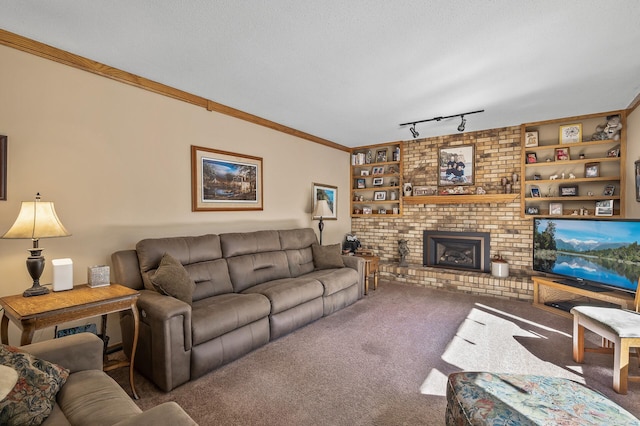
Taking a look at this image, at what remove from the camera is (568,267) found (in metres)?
3.75

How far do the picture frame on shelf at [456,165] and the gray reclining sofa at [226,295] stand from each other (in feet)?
7.60

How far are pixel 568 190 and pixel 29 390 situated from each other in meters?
5.84

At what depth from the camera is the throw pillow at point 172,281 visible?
8.07 ft

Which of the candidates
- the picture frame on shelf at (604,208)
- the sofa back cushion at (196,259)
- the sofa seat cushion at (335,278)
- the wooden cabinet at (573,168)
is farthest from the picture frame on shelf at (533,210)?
the sofa back cushion at (196,259)

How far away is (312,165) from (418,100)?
2241 mm

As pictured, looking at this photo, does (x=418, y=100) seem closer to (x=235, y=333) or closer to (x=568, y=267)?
(x=568, y=267)

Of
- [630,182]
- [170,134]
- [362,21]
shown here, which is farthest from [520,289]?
[170,134]

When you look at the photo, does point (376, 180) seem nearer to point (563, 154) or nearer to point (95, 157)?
point (563, 154)

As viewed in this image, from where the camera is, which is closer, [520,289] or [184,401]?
[184,401]

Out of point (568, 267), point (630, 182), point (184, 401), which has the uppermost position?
point (630, 182)

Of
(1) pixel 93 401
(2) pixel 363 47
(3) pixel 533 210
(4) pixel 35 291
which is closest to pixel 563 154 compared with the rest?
(3) pixel 533 210

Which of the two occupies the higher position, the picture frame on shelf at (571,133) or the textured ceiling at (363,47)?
the textured ceiling at (363,47)

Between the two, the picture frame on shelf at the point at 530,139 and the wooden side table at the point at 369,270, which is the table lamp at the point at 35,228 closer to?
the wooden side table at the point at 369,270

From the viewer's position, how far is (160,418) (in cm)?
105
